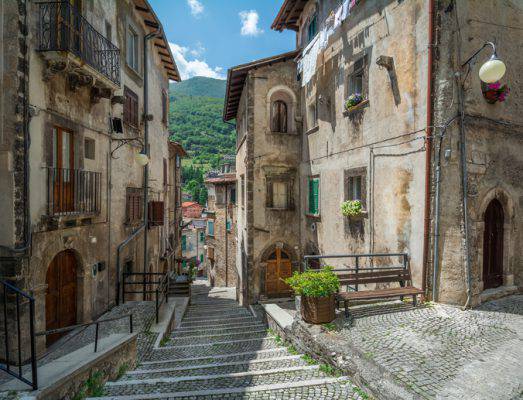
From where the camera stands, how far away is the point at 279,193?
15.2 metres

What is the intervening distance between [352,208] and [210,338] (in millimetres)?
5884

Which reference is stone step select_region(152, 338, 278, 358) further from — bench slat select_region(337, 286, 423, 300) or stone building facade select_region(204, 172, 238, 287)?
stone building facade select_region(204, 172, 238, 287)

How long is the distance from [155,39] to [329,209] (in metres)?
11.8

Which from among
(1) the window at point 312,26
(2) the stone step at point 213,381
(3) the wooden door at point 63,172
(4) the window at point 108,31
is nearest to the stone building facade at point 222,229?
(1) the window at point 312,26

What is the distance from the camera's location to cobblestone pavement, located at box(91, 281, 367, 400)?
4805 mm

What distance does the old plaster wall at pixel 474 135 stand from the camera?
7695mm

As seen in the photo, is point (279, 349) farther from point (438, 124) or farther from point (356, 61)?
point (356, 61)

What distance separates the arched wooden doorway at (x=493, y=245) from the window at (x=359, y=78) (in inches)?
197

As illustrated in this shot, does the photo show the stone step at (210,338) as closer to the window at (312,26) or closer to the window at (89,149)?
the window at (89,149)

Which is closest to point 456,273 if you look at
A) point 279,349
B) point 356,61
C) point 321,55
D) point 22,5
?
point 279,349

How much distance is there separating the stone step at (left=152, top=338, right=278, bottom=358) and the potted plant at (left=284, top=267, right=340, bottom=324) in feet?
5.83

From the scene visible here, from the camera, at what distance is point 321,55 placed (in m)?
13.0

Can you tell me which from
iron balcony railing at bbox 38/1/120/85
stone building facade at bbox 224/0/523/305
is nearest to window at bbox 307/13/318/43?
stone building facade at bbox 224/0/523/305

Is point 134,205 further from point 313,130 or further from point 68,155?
point 313,130
